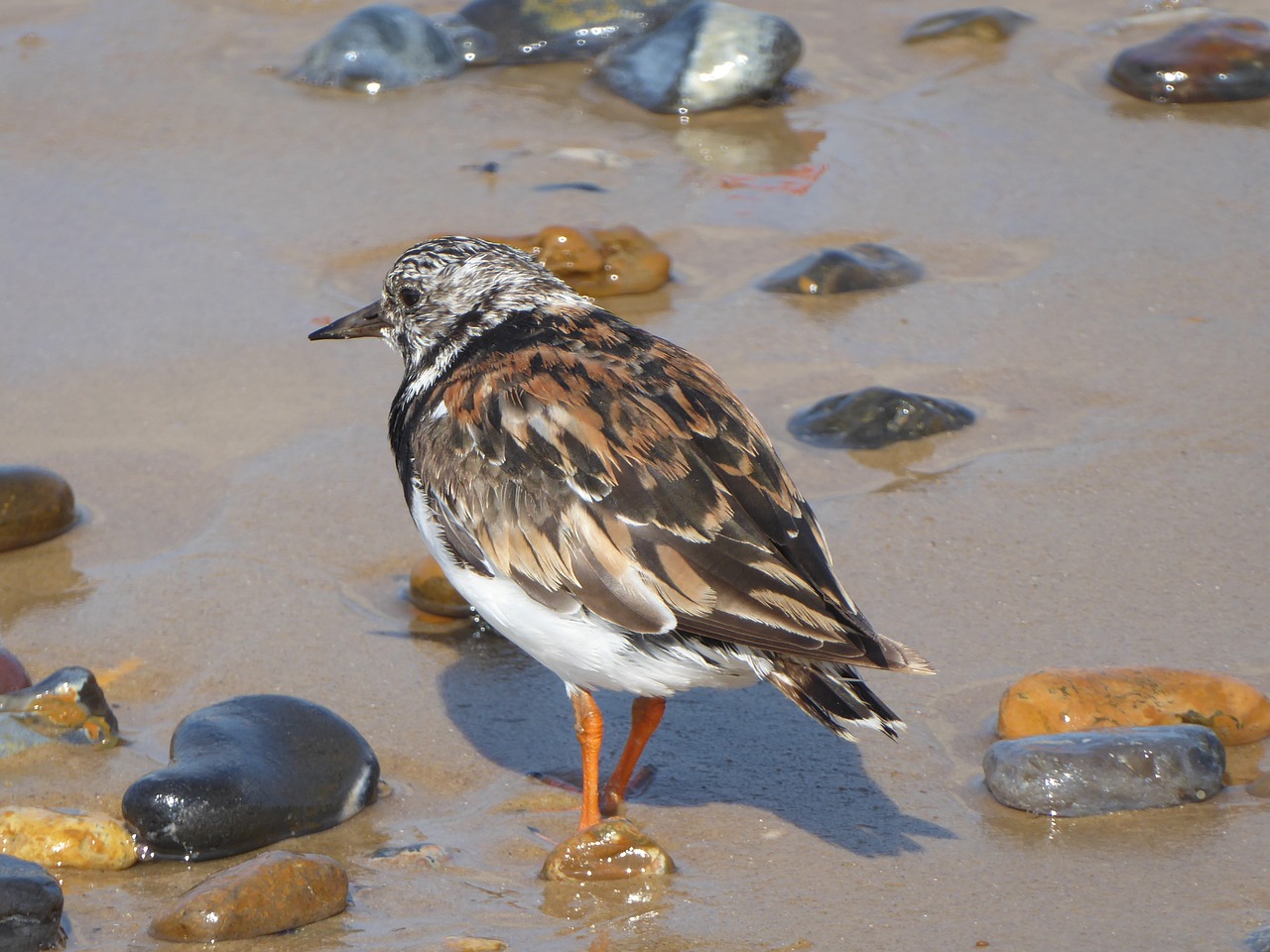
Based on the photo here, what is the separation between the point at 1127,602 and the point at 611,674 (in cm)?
173

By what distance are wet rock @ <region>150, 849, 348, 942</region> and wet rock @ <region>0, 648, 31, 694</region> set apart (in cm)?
113

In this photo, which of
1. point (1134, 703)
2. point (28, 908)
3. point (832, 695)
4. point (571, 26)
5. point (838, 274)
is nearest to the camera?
point (28, 908)

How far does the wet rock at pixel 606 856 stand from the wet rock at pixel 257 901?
1.68 ft

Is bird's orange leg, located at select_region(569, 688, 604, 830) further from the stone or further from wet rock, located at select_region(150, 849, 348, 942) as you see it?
the stone

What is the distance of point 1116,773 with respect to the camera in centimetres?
379

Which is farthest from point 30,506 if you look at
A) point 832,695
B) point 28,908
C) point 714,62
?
point 714,62

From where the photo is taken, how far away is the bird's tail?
3594 mm

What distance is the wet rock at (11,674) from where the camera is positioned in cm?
427

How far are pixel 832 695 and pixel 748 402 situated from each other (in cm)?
241

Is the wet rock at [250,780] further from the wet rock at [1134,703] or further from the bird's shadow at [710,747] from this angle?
the wet rock at [1134,703]

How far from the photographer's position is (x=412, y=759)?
4258 mm

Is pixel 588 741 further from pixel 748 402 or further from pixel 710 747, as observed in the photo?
pixel 748 402

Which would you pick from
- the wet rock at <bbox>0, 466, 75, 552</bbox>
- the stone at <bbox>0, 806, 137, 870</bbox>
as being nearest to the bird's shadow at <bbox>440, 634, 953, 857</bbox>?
the stone at <bbox>0, 806, 137, 870</bbox>

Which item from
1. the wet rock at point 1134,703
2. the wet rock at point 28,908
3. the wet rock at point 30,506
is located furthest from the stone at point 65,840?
the wet rock at point 1134,703
